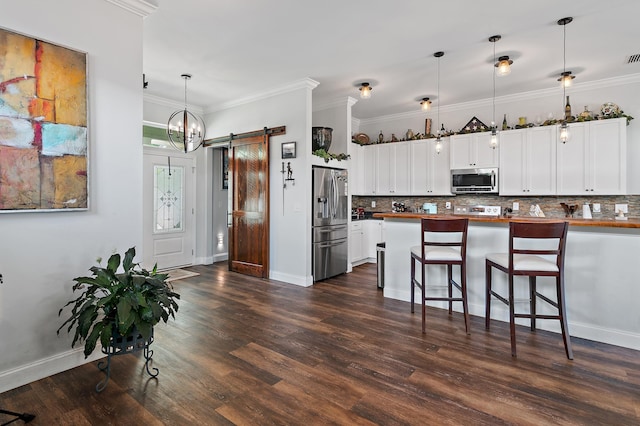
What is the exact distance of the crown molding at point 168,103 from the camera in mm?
5504

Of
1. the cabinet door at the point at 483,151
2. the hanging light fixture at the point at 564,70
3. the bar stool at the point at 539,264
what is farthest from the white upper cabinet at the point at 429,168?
the bar stool at the point at 539,264

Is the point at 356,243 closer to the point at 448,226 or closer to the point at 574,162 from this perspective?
the point at 448,226

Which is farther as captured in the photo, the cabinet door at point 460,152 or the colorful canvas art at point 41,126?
the cabinet door at point 460,152

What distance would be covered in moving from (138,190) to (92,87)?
86 cm

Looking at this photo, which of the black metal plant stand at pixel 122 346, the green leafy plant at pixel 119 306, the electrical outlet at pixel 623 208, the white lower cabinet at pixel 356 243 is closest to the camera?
the green leafy plant at pixel 119 306

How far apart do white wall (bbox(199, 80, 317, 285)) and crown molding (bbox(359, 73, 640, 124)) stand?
2.66 m

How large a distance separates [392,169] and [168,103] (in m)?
4.36

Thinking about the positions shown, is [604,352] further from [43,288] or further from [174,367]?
[43,288]

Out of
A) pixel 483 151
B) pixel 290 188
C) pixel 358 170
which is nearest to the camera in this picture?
pixel 290 188

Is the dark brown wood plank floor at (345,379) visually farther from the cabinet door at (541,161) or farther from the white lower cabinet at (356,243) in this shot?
the cabinet door at (541,161)

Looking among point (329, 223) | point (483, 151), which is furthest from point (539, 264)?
point (483, 151)

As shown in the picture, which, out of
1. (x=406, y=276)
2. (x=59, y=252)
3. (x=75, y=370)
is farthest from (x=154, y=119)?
(x=406, y=276)

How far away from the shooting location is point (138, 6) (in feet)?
9.10

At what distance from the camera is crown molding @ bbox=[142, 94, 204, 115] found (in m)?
5.50
